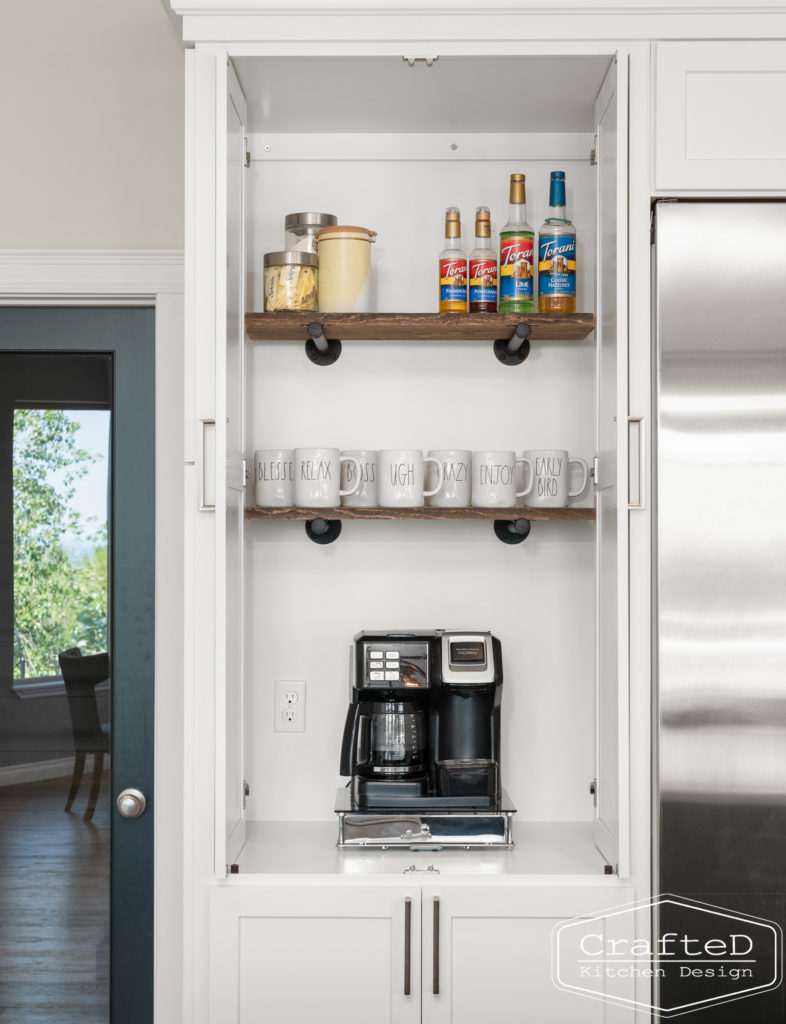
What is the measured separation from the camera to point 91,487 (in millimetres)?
2121

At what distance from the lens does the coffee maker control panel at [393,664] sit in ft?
5.79

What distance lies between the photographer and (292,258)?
5.88ft

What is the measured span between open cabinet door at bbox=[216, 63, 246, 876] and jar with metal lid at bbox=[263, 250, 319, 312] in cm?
7

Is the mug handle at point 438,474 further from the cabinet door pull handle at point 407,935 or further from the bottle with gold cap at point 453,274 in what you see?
the cabinet door pull handle at point 407,935

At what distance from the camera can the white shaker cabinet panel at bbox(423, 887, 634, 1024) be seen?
1.62 meters

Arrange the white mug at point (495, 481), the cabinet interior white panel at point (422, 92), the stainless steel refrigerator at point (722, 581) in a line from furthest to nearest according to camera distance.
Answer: the white mug at point (495, 481)
the cabinet interior white panel at point (422, 92)
the stainless steel refrigerator at point (722, 581)

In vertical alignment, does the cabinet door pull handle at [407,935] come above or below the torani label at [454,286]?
below

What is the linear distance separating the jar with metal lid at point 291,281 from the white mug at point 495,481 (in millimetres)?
454

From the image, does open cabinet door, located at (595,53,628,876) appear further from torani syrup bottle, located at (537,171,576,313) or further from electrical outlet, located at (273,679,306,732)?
electrical outlet, located at (273,679,306,732)

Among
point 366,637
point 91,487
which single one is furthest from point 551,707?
point 91,487

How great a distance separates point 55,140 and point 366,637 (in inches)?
51.0

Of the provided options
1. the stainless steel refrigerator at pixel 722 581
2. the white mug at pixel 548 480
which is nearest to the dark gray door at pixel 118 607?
the white mug at pixel 548 480

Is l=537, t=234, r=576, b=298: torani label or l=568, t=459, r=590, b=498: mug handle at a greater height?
l=537, t=234, r=576, b=298: torani label

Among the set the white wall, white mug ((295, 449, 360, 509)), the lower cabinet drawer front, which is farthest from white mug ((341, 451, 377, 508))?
the lower cabinet drawer front
